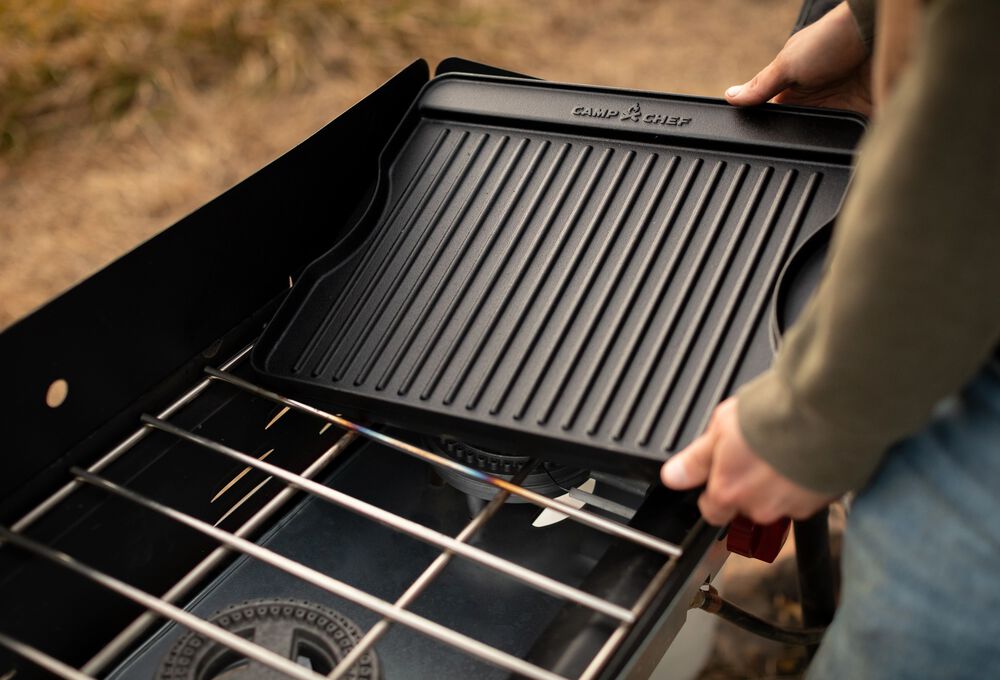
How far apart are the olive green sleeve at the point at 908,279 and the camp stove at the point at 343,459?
167mm

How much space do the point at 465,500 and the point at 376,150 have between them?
1.19 ft

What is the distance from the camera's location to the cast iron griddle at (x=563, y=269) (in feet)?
2.75

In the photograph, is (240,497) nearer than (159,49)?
Yes

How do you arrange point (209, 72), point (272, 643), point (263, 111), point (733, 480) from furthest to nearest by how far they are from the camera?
point (209, 72)
point (263, 111)
point (272, 643)
point (733, 480)

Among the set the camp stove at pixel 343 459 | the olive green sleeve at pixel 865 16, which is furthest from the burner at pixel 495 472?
the olive green sleeve at pixel 865 16

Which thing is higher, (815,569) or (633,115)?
(633,115)

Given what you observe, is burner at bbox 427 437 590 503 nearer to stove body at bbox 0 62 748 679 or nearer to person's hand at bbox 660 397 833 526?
stove body at bbox 0 62 748 679

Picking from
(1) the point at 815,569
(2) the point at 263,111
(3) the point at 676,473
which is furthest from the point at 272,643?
(2) the point at 263,111

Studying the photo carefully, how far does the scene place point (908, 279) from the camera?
0.57 m

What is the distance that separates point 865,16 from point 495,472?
1.81 ft

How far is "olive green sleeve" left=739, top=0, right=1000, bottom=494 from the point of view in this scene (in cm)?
53

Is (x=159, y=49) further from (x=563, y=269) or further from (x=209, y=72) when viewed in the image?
(x=563, y=269)

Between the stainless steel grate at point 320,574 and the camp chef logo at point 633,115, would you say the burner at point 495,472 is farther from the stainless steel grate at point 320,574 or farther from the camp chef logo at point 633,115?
the camp chef logo at point 633,115

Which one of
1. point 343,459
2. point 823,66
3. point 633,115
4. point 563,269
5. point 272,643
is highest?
point 823,66
